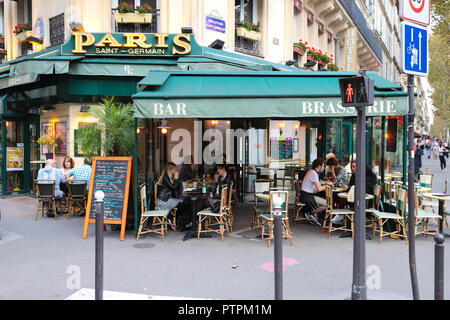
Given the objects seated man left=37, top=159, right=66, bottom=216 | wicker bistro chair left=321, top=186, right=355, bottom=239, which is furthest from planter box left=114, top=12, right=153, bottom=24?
wicker bistro chair left=321, top=186, right=355, bottom=239

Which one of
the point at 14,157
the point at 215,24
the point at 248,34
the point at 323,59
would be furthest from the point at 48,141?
the point at 323,59

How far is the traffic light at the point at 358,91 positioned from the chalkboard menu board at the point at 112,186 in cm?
459

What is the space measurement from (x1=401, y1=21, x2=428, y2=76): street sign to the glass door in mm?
12416

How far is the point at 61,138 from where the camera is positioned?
40.6 ft

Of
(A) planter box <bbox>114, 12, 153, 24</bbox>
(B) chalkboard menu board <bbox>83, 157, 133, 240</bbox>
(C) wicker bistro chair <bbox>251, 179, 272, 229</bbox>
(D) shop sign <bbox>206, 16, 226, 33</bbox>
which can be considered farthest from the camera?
(D) shop sign <bbox>206, 16, 226, 33</bbox>

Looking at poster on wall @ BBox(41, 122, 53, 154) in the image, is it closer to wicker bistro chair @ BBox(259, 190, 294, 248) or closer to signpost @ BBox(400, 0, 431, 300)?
wicker bistro chair @ BBox(259, 190, 294, 248)

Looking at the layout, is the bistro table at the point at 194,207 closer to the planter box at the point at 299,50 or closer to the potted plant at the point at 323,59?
the planter box at the point at 299,50

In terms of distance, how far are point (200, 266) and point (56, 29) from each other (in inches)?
393

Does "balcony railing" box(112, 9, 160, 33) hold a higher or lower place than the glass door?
higher

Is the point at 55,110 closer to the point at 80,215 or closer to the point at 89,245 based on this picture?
the point at 80,215

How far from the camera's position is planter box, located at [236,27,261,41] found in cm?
1270

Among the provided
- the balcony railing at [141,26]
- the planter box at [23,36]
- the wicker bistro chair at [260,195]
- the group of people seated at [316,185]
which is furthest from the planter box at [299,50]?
the planter box at [23,36]

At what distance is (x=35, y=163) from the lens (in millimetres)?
13039

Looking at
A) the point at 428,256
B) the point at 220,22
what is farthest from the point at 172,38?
the point at 428,256
